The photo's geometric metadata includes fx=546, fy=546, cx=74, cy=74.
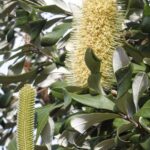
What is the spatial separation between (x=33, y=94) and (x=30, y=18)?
0.73 m

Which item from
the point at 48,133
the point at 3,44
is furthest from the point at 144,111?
the point at 3,44

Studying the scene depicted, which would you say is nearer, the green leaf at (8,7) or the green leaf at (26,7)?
the green leaf at (26,7)

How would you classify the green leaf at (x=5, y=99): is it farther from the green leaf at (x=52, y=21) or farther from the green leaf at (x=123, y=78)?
the green leaf at (x=123, y=78)

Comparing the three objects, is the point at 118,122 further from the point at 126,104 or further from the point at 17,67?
the point at 17,67

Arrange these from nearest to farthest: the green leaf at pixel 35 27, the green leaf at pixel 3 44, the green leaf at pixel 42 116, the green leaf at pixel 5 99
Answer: the green leaf at pixel 42 116
the green leaf at pixel 35 27
the green leaf at pixel 3 44
the green leaf at pixel 5 99

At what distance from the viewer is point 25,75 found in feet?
6.33

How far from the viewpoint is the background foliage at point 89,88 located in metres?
1.50

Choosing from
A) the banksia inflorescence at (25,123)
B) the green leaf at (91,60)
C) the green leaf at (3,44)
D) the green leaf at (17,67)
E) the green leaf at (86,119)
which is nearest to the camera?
the banksia inflorescence at (25,123)

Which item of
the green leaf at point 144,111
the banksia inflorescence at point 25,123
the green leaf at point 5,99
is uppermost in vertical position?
the banksia inflorescence at point 25,123

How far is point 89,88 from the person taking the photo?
1518 millimetres

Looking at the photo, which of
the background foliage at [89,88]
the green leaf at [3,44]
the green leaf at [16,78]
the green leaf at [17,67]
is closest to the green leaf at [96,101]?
the background foliage at [89,88]

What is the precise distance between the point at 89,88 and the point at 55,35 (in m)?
0.47

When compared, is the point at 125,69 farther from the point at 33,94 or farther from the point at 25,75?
the point at 25,75

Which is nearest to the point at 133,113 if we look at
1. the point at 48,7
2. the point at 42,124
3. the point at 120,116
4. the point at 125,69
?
the point at 120,116
